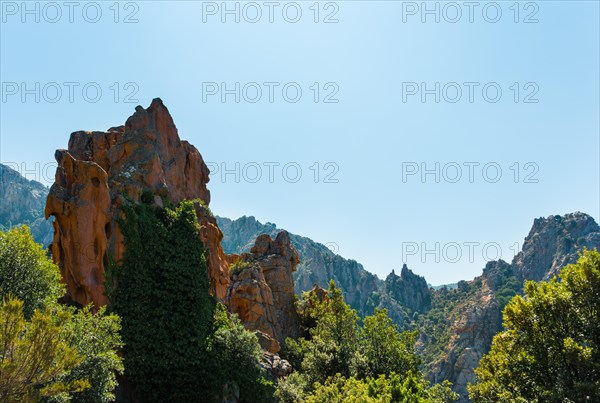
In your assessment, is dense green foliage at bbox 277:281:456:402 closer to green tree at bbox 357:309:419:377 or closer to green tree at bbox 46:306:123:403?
green tree at bbox 357:309:419:377

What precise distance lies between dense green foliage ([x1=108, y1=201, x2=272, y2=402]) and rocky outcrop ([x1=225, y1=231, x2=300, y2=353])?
37.5ft

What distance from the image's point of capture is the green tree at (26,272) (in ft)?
62.9

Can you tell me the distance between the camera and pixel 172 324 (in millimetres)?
26766

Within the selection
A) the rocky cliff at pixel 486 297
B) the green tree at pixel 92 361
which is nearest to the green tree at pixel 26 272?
the green tree at pixel 92 361

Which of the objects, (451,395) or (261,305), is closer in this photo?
(451,395)

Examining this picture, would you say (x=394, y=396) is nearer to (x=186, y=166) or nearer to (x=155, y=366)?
(x=155, y=366)

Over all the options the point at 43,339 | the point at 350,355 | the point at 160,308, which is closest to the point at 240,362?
the point at 160,308

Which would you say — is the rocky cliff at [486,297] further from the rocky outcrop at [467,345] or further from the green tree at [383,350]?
the green tree at [383,350]

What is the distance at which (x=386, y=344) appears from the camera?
35.9 meters

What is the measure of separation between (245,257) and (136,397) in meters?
28.1

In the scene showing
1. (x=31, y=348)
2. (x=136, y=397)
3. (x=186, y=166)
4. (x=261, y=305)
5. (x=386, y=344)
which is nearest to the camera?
(x=31, y=348)

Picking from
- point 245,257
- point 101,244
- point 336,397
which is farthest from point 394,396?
point 245,257

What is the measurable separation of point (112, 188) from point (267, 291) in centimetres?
2211

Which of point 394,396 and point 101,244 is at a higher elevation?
point 101,244
